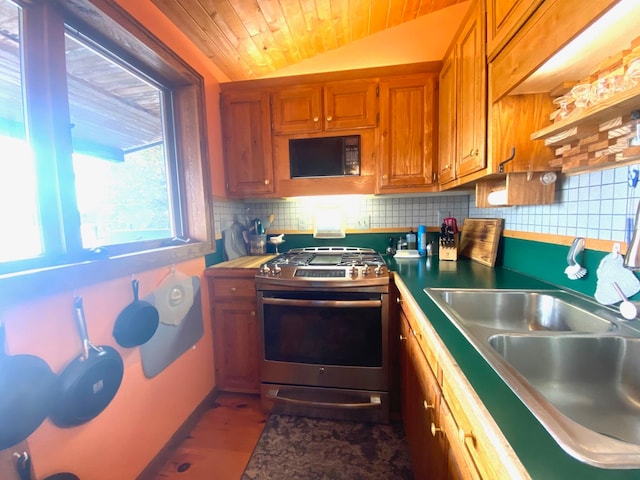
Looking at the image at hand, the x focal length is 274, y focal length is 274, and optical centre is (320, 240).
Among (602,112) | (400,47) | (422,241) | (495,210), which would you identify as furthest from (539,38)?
(400,47)

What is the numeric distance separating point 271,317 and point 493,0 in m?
1.87

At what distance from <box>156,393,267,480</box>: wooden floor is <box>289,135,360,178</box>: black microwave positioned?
5.39 feet

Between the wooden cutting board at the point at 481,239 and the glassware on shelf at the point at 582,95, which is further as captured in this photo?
the wooden cutting board at the point at 481,239

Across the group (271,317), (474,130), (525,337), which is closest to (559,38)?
(474,130)

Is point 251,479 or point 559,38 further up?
point 559,38

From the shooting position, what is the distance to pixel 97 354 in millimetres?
1075

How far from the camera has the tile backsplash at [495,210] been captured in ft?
3.07

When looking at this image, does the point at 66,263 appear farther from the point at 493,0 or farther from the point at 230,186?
the point at 493,0

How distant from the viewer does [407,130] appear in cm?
189

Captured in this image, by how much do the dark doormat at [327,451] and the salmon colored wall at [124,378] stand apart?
1.72 ft

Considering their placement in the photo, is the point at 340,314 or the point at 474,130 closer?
the point at 474,130

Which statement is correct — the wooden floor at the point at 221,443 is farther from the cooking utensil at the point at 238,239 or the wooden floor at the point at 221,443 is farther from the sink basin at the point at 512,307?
the sink basin at the point at 512,307

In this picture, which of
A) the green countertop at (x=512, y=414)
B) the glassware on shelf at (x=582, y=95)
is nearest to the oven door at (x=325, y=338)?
the green countertop at (x=512, y=414)

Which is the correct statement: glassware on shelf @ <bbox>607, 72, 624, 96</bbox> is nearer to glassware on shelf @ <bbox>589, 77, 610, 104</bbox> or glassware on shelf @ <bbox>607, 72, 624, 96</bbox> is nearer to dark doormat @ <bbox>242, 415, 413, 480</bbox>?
glassware on shelf @ <bbox>589, 77, 610, 104</bbox>
